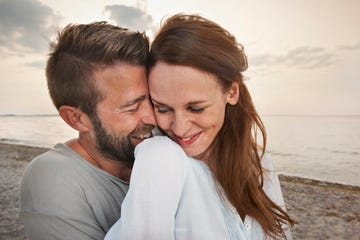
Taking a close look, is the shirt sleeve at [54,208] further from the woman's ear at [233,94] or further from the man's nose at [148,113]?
the woman's ear at [233,94]

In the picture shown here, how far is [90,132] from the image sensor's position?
2520mm

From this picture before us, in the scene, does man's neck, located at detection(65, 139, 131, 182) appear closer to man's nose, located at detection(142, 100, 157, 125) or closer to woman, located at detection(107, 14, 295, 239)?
man's nose, located at detection(142, 100, 157, 125)

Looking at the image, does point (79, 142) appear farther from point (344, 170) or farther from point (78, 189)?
point (344, 170)

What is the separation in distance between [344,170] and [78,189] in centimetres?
1892

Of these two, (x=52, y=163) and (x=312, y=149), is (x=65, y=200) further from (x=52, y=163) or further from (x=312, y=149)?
(x=312, y=149)

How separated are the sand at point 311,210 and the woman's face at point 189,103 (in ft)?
17.2

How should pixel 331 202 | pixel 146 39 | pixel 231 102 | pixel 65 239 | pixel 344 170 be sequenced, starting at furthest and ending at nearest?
pixel 344 170 → pixel 331 202 → pixel 146 39 → pixel 231 102 → pixel 65 239

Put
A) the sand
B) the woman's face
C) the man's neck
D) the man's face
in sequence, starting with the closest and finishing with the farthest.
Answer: the woman's face
the man's face
the man's neck
the sand

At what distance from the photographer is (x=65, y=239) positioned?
1.92 m

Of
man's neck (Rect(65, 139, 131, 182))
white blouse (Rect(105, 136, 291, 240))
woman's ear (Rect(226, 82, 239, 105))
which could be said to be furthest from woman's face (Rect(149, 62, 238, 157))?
man's neck (Rect(65, 139, 131, 182))

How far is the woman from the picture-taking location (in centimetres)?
138

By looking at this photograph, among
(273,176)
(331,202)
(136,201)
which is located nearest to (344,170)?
(331,202)

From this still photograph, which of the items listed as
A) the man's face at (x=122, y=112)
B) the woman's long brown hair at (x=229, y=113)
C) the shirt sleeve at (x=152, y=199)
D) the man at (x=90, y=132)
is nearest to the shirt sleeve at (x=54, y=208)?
the man at (x=90, y=132)

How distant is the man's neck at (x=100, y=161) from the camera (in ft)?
7.94
